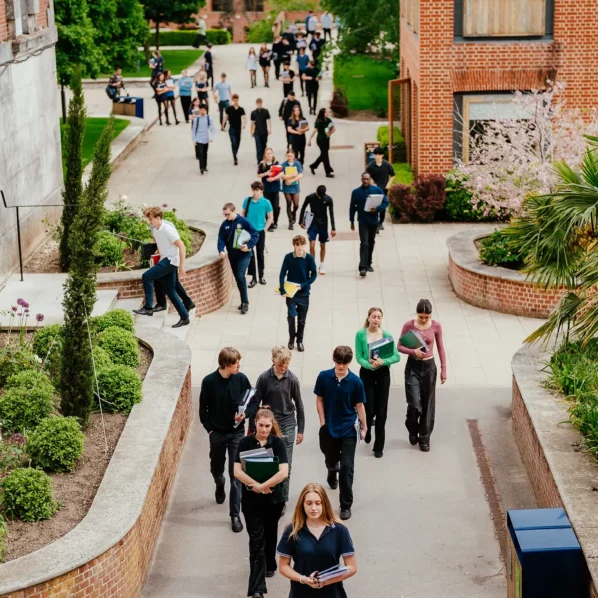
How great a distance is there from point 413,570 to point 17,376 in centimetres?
446

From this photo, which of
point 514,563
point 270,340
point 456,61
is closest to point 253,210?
point 270,340

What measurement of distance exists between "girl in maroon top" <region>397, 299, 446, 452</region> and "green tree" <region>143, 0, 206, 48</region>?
37922 millimetres

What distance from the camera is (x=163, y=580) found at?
10141mm

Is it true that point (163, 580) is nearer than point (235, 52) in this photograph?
Yes

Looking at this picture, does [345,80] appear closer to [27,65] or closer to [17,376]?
[27,65]

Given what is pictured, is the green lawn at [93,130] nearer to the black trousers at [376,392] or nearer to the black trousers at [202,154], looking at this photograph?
the black trousers at [202,154]

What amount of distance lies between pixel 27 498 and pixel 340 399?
2.90 metres

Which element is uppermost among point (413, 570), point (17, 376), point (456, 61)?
point (456, 61)

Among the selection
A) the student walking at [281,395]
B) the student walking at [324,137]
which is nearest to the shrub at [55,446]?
the student walking at [281,395]

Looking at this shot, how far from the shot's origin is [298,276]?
1552 centimetres

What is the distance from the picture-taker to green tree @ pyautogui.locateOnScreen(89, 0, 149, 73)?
3116 centimetres

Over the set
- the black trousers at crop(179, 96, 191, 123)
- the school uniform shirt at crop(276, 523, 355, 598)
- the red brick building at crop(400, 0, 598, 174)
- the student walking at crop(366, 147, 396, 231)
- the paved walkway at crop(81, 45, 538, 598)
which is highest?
the red brick building at crop(400, 0, 598, 174)

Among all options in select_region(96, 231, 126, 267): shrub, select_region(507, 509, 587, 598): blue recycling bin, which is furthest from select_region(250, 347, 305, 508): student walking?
select_region(96, 231, 126, 267): shrub

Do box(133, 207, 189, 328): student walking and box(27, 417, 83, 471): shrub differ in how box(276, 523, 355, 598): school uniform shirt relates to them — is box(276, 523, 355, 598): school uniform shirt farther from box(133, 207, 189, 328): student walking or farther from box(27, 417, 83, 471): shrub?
box(133, 207, 189, 328): student walking
